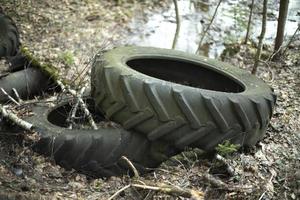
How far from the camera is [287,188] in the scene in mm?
3459

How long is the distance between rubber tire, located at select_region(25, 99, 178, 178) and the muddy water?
3461mm

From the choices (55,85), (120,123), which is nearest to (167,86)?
(120,123)

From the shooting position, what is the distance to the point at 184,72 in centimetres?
512

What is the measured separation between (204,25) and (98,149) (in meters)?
5.02

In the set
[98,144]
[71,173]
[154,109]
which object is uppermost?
[154,109]

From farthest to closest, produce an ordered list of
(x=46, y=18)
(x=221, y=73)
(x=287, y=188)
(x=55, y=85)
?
(x=46, y=18), (x=55, y=85), (x=221, y=73), (x=287, y=188)

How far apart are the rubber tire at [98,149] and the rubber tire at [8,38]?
7.15ft

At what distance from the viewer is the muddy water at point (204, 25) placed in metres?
7.53

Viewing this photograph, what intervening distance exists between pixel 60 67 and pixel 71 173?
222 cm

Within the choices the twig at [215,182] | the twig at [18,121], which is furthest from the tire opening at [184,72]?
the twig at [215,182]

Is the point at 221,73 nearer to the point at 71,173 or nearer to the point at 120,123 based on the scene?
the point at 120,123

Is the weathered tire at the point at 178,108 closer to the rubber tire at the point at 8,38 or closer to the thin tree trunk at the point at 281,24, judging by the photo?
the rubber tire at the point at 8,38

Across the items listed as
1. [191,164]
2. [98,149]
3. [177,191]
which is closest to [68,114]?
[98,149]

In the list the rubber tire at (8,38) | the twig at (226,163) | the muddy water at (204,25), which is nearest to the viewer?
the twig at (226,163)
